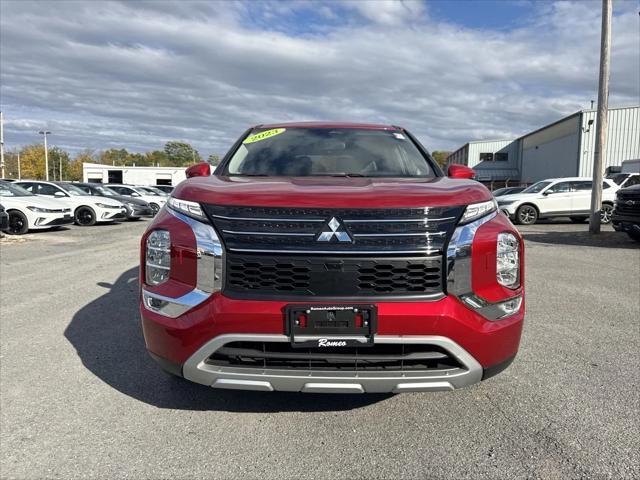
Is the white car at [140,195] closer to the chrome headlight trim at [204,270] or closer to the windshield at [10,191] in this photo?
the windshield at [10,191]

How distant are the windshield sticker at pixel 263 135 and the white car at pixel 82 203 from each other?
14.0 metres

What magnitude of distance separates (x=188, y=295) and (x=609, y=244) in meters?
11.4

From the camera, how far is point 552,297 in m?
5.61

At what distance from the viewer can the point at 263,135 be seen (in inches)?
154

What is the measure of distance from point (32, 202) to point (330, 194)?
44.6 ft

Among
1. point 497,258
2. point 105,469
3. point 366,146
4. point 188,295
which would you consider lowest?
point 105,469

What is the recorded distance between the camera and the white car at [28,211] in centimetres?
1280

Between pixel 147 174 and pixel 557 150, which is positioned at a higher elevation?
pixel 557 150

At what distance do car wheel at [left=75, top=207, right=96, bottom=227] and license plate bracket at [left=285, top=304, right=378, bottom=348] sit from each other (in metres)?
16.2

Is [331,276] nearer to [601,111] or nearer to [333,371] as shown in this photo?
[333,371]

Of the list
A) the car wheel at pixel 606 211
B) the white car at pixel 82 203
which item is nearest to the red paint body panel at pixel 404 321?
the white car at pixel 82 203

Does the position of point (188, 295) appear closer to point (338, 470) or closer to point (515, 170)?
point (338, 470)

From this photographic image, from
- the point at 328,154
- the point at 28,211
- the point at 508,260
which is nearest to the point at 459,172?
the point at 328,154

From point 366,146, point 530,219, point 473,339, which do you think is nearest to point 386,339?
point 473,339
